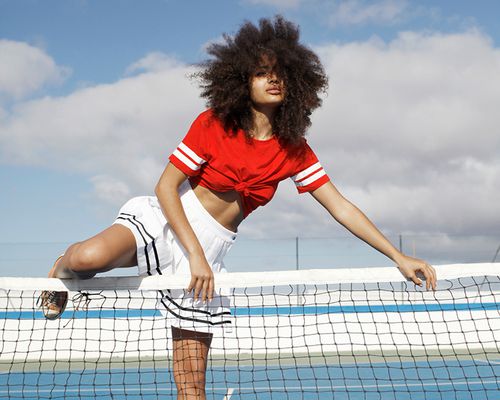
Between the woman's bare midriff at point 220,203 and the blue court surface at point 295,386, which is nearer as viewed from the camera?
the woman's bare midriff at point 220,203

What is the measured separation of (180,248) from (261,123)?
72cm

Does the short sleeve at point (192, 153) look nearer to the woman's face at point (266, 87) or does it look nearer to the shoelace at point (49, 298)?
the woman's face at point (266, 87)

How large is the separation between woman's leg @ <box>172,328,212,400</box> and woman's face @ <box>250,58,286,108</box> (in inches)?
45.3

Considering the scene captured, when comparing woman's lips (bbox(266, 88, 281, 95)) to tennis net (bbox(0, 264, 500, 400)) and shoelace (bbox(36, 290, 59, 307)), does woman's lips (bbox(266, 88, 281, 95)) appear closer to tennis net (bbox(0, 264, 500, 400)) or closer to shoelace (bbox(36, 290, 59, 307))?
tennis net (bbox(0, 264, 500, 400))

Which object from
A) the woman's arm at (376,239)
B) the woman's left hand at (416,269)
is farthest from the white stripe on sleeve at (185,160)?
the woman's left hand at (416,269)

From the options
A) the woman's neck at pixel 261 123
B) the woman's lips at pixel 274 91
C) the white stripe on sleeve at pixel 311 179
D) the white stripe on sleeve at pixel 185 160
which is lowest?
the white stripe on sleeve at pixel 185 160

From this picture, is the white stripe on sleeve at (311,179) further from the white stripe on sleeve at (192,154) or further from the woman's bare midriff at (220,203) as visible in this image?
the white stripe on sleeve at (192,154)

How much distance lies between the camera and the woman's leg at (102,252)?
2787 millimetres

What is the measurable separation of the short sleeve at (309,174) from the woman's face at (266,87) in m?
0.34

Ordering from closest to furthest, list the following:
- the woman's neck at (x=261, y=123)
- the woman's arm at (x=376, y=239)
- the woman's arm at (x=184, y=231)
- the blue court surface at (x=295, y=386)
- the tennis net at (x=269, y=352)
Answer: the woman's arm at (x=184, y=231) → the woman's neck at (x=261, y=123) → the woman's arm at (x=376, y=239) → the tennis net at (x=269, y=352) → the blue court surface at (x=295, y=386)

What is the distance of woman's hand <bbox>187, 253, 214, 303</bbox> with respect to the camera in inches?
117

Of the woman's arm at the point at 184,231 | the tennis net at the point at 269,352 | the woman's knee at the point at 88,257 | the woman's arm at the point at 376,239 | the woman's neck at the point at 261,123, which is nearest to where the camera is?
A: the woman's knee at the point at 88,257

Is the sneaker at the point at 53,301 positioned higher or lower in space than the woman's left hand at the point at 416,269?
lower

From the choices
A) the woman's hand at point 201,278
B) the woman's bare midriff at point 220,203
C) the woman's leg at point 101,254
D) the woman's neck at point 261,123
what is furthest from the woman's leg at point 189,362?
the woman's neck at point 261,123
